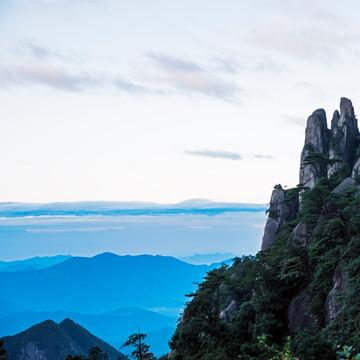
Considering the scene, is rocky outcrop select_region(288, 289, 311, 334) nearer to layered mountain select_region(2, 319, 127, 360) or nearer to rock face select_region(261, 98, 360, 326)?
rock face select_region(261, 98, 360, 326)

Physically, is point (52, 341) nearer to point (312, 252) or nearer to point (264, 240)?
point (264, 240)

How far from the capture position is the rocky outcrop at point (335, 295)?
24141 mm

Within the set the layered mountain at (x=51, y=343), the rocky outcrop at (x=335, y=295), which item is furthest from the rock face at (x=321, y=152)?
the layered mountain at (x=51, y=343)

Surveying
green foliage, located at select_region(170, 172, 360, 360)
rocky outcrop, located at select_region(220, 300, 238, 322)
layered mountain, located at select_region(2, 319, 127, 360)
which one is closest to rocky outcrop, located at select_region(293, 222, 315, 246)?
green foliage, located at select_region(170, 172, 360, 360)

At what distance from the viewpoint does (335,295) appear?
2445 cm

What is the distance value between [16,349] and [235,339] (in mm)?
154840

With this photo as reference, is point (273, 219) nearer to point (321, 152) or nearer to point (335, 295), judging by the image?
point (321, 152)

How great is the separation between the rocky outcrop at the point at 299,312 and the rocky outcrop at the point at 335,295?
2.53 metres

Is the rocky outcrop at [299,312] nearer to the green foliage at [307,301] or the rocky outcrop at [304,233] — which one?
the green foliage at [307,301]

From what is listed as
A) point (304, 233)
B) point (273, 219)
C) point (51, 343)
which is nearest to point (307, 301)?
point (304, 233)

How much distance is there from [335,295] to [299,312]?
5330mm

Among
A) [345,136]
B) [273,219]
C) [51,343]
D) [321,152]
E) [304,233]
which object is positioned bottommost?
[51,343]

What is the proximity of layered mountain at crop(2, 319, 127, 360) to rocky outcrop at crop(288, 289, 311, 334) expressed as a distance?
133138mm

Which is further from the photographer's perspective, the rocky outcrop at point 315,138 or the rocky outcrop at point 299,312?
the rocky outcrop at point 315,138
